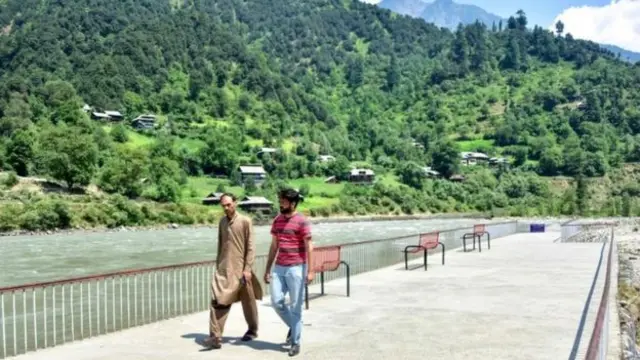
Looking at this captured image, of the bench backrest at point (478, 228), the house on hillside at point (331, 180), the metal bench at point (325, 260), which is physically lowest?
the bench backrest at point (478, 228)

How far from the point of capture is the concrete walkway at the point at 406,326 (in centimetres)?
770

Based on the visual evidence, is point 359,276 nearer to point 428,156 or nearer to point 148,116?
point 148,116

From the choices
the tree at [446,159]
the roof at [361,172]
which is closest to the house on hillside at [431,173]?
the tree at [446,159]

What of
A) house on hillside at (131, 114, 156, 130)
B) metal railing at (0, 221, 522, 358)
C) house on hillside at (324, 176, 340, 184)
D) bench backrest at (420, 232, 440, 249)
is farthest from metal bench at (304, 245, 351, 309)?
house on hillside at (131, 114, 156, 130)

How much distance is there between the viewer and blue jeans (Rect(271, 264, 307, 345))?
762 centimetres

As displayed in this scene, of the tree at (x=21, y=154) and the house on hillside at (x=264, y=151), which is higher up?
the house on hillside at (x=264, y=151)

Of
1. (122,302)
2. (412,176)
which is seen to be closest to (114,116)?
(412,176)

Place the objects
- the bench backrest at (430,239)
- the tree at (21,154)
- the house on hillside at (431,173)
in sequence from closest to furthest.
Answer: the bench backrest at (430,239) → the tree at (21,154) → the house on hillside at (431,173)

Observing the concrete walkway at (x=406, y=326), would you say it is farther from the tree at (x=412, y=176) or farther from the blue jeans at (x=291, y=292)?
the tree at (x=412, y=176)

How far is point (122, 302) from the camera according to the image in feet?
54.4

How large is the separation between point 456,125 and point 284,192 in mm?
193241

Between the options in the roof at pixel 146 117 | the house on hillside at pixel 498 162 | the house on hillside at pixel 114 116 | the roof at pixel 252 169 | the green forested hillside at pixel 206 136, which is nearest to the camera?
the green forested hillside at pixel 206 136

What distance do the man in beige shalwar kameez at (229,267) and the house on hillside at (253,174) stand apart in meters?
117

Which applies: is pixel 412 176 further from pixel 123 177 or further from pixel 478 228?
pixel 478 228
